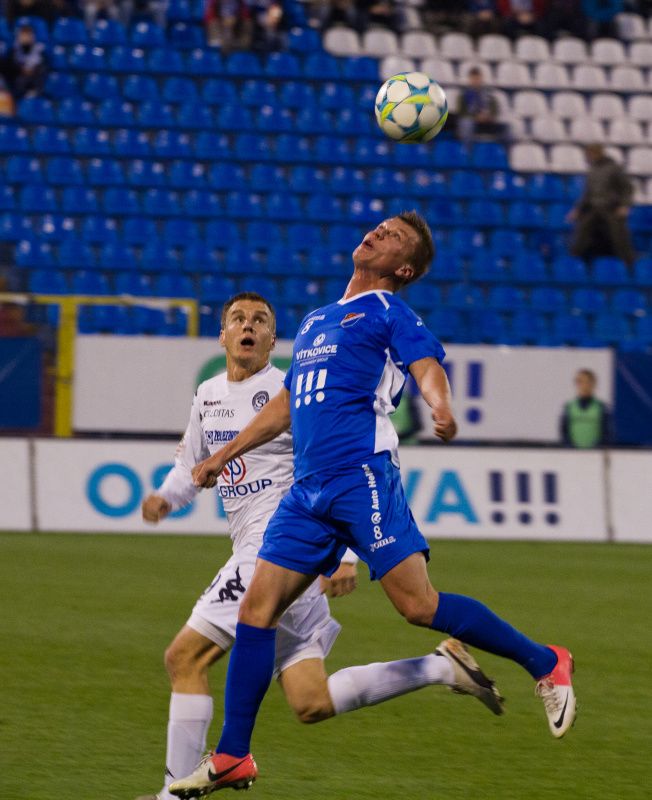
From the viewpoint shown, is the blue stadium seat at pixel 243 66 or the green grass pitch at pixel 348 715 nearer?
the green grass pitch at pixel 348 715

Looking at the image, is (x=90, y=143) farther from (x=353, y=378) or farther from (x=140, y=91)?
(x=353, y=378)

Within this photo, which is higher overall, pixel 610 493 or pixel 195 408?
pixel 195 408

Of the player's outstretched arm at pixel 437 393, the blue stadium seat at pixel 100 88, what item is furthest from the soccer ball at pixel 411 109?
the blue stadium seat at pixel 100 88

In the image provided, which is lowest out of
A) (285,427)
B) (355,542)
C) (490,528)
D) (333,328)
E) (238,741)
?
(490,528)

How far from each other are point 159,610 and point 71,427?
6.24 metres

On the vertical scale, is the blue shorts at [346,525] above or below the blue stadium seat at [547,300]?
below

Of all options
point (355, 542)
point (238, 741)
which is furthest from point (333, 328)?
point (238, 741)

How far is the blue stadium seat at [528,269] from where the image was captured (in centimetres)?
2206

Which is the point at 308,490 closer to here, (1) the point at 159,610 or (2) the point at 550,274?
(1) the point at 159,610

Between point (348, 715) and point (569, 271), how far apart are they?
52.5 feet

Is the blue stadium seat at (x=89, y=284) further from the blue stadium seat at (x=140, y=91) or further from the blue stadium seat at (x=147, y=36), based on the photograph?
the blue stadium seat at (x=147, y=36)

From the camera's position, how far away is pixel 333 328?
5477 mm

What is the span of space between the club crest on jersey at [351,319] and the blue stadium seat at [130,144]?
17720mm

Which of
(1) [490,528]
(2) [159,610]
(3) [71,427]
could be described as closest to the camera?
(2) [159,610]
